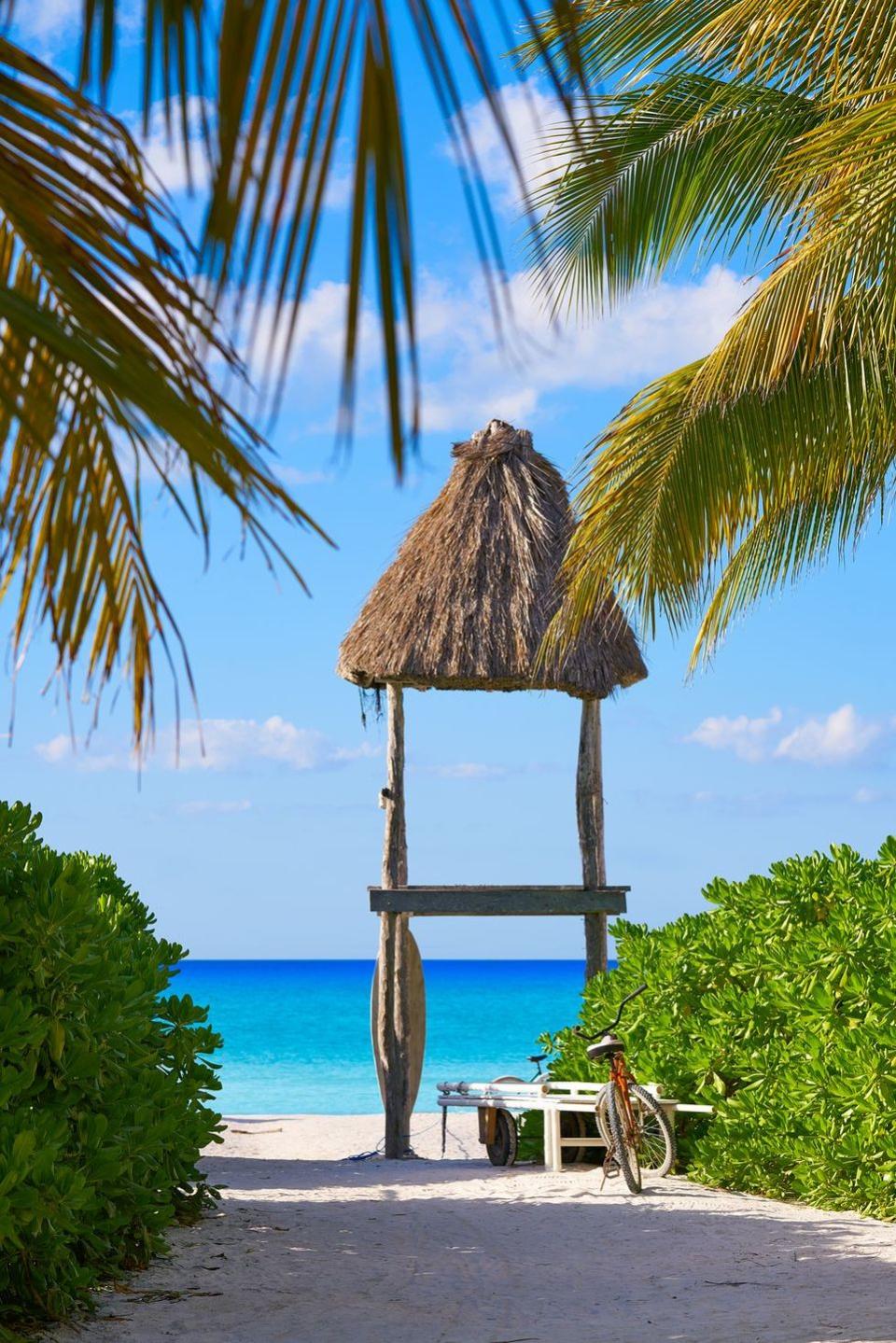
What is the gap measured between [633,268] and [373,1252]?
5.74m

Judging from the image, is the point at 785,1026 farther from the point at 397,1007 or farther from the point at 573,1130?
the point at 397,1007

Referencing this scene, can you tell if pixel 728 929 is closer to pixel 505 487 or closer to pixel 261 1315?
pixel 261 1315

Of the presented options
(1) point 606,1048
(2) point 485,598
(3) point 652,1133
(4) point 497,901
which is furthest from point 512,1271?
(2) point 485,598

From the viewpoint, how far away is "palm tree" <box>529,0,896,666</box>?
6.24 meters

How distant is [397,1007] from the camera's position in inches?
416

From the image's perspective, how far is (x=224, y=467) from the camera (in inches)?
65.4

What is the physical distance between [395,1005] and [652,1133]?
2.79 meters

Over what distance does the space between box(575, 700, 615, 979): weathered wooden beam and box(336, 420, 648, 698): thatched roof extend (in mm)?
313

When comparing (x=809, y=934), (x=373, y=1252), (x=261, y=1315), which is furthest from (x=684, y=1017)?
(x=261, y=1315)

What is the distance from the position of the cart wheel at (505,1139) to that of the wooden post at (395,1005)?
1065 mm

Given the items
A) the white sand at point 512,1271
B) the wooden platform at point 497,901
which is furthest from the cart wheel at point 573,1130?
the wooden platform at point 497,901

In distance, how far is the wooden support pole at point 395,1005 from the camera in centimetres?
1048

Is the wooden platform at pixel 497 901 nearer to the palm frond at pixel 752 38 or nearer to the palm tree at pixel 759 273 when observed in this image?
the palm tree at pixel 759 273

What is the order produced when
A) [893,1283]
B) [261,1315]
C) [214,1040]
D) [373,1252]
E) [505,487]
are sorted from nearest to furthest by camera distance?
[261,1315] < [893,1283] < [373,1252] < [214,1040] < [505,487]
